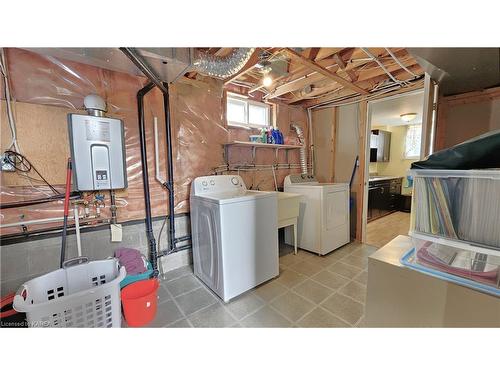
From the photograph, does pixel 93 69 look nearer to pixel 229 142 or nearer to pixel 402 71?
pixel 229 142

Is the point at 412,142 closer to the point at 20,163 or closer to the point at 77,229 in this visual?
the point at 77,229

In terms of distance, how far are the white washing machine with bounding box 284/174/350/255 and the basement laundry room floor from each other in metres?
0.36

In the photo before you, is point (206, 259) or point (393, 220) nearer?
point (206, 259)

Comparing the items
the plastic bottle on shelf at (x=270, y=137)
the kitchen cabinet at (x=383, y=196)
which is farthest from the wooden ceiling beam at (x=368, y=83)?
the kitchen cabinet at (x=383, y=196)

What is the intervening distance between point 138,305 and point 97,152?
1260 mm

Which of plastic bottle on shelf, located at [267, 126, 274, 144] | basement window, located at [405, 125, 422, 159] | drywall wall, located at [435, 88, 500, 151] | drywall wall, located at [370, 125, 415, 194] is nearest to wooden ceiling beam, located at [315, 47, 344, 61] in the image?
drywall wall, located at [435, 88, 500, 151]

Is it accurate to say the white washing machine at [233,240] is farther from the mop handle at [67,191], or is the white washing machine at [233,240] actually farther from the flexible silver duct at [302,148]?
the flexible silver duct at [302,148]

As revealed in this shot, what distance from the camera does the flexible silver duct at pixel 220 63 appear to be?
161 centimetres

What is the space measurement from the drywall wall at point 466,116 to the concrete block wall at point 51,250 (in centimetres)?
253

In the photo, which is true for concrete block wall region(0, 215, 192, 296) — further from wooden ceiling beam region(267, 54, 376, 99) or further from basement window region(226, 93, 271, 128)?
wooden ceiling beam region(267, 54, 376, 99)

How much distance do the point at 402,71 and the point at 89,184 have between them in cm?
334

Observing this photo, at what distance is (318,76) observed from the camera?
223 cm

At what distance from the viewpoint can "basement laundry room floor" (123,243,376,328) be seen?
1.52 meters
